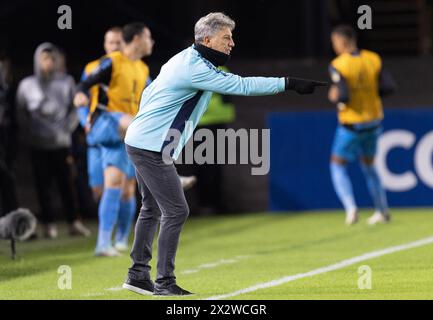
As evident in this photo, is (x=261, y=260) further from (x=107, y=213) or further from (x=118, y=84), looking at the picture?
(x=118, y=84)

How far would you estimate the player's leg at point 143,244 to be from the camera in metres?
10.1

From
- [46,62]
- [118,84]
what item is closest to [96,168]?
[118,84]

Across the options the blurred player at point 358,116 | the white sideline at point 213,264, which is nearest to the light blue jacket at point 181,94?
the white sideline at point 213,264

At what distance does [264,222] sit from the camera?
57.0 ft

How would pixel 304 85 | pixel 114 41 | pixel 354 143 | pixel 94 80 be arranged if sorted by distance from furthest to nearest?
pixel 354 143
pixel 114 41
pixel 94 80
pixel 304 85

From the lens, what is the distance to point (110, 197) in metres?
13.5

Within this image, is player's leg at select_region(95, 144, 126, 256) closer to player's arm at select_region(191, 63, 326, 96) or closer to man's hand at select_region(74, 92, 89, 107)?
man's hand at select_region(74, 92, 89, 107)

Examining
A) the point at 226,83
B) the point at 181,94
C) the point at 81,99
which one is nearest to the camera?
the point at 226,83

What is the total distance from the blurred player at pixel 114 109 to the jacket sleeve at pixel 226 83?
12.3 feet

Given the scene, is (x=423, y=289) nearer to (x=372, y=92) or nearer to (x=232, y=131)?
(x=372, y=92)

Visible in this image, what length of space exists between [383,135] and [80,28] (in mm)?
4275

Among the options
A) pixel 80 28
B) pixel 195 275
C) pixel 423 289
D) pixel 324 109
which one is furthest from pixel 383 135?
pixel 423 289

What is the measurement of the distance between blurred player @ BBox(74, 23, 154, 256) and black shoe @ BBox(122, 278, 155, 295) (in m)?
3.35

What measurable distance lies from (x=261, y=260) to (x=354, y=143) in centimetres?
403
